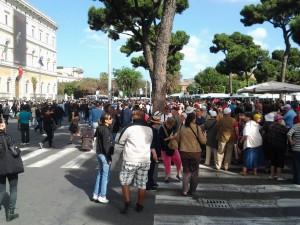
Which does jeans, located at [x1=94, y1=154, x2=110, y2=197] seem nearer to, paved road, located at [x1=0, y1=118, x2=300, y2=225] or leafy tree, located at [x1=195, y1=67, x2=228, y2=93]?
paved road, located at [x1=0, y1=118, x2=300, y2=225]

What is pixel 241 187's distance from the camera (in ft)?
32.7

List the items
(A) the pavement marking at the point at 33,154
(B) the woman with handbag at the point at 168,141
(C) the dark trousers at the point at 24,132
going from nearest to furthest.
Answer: (B) the woman with handbag at the point at 168,141, (A) the pavement marking at the point at 33,154, (C) the dark trousers at the point at 24,132

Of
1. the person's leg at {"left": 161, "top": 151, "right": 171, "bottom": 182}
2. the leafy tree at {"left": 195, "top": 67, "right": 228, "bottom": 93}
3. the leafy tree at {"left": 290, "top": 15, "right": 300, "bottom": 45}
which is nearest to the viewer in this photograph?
the person's leg at {"left": 161, "top": 151, "right": 171, "bottom": 182}

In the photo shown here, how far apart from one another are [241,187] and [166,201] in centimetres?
215

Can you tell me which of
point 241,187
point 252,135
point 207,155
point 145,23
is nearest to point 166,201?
point 241,187

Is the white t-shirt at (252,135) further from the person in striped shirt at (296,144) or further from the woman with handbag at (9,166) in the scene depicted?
the woman with handbag at (9,166)

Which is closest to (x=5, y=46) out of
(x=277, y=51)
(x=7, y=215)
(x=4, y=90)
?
(x=4, y=90)

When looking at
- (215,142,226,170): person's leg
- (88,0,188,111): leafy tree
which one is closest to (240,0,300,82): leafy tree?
(88,0,188,111): leafy tree

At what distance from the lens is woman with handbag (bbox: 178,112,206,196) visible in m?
8.94

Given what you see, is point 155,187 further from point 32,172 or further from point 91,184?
point 32,172

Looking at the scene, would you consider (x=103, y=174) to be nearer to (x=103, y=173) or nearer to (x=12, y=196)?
(x=103, y=173)

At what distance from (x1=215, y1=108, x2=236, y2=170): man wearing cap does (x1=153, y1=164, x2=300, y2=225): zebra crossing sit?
3.34 ft

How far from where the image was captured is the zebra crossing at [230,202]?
7371 mm

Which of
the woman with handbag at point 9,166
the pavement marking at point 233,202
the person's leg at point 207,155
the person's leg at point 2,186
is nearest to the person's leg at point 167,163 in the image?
the pavement marking at point 233,202
